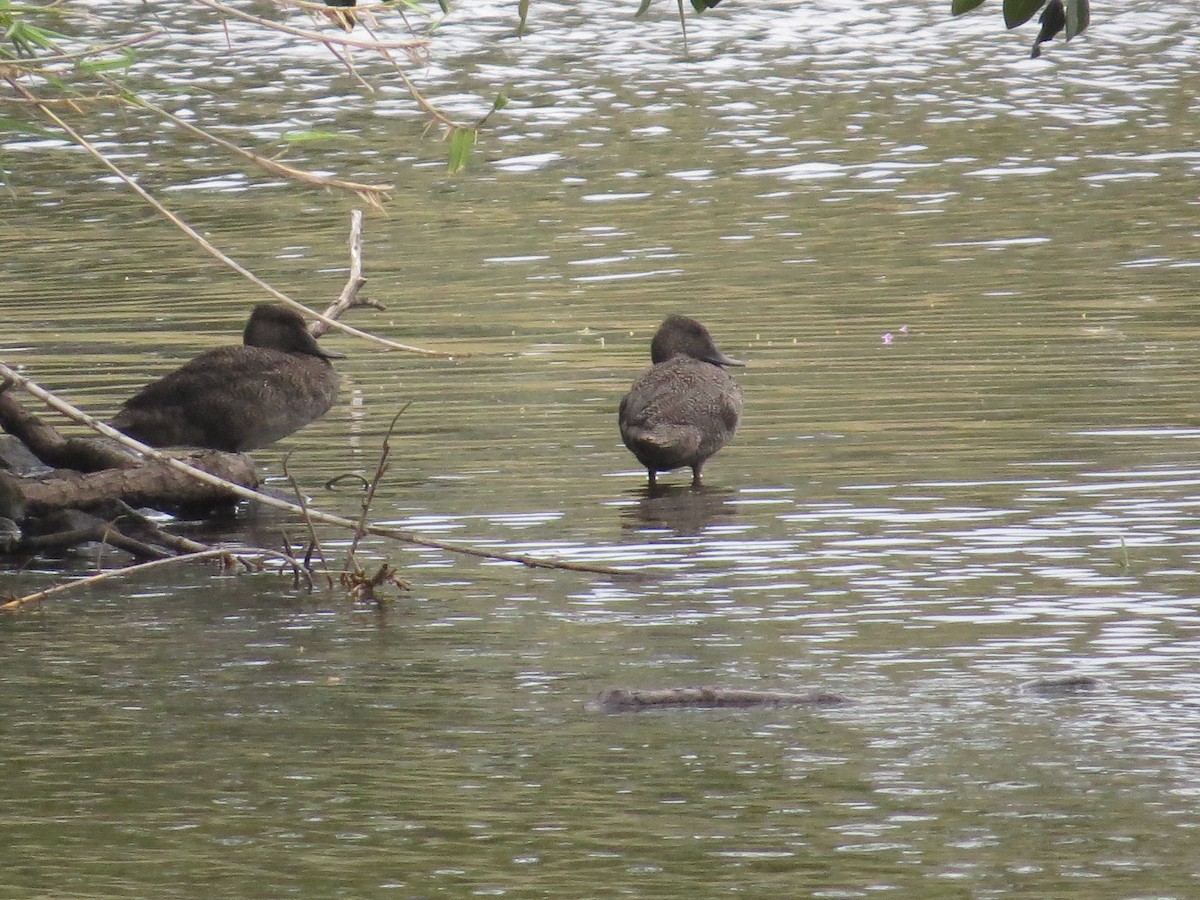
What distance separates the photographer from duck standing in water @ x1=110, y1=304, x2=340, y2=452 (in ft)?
34.9

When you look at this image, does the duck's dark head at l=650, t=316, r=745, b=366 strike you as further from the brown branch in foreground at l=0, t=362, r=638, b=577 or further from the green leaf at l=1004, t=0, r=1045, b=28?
the green leaf at l=1004, t=0, r=1045, b=28

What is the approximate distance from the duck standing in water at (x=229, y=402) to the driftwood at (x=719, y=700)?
4335 millimetres

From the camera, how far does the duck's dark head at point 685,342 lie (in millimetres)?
11766

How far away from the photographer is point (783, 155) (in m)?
23.6

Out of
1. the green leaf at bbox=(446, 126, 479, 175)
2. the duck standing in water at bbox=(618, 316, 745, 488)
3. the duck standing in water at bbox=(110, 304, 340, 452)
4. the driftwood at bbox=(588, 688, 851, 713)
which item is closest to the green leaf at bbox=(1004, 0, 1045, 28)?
the driftwood at bbox=(588, 688, 851, 713)

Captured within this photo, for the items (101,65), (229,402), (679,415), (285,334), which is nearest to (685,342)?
(679,415)

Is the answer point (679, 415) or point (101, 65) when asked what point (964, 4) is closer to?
point (101, 65)

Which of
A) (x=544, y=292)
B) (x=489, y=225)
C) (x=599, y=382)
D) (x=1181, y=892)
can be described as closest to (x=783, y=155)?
(x=489, y=225)

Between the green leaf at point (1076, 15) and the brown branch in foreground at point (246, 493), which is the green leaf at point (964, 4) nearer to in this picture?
the green leaf at point (1076, 15)

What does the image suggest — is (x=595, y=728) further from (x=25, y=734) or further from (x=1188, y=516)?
(x=1188, y=516)

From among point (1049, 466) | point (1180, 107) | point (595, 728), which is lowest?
point (1180, 107)

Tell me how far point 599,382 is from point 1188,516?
4400 mm

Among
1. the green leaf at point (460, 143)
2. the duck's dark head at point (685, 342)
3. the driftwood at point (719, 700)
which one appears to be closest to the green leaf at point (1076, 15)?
the driftwood at point (719, 700)

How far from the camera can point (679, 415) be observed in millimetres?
10500
